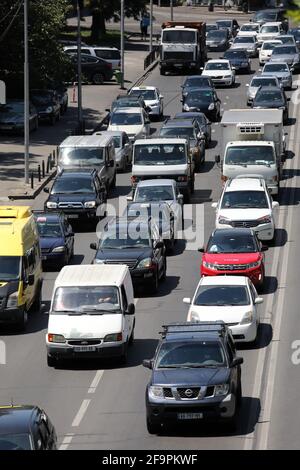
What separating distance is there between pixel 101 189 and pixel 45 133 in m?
18.2

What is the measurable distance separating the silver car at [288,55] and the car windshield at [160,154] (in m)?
31.2

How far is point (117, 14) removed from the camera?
100875 mm

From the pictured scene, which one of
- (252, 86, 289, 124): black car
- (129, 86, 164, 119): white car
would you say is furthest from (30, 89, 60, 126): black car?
(252, 86, 289, 124): black car

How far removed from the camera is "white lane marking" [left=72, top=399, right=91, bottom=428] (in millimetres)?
26570

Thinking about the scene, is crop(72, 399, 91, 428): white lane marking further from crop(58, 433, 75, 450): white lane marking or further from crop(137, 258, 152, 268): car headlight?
crop(137, 258, 152, 268): car headlight

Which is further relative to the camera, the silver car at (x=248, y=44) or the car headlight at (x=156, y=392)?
the silver car at (x=248, y=44)

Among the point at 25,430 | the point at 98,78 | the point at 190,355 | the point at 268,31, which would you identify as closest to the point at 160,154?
the point at 190,355

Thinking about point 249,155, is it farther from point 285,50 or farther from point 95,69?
point 285,50

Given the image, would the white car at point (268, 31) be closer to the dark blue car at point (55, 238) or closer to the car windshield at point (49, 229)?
the dark blue car at point (55, 238)

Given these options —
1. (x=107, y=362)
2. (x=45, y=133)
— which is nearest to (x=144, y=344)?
(x=107, y=362)

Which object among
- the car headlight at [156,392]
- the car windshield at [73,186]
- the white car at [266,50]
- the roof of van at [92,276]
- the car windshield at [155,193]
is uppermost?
the car headlight at [156,392]

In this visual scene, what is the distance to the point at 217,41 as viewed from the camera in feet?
317

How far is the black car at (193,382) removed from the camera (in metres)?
25.4

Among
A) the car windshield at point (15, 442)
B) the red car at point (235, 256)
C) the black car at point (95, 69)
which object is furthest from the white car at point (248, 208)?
the black car at point (95, 69)
